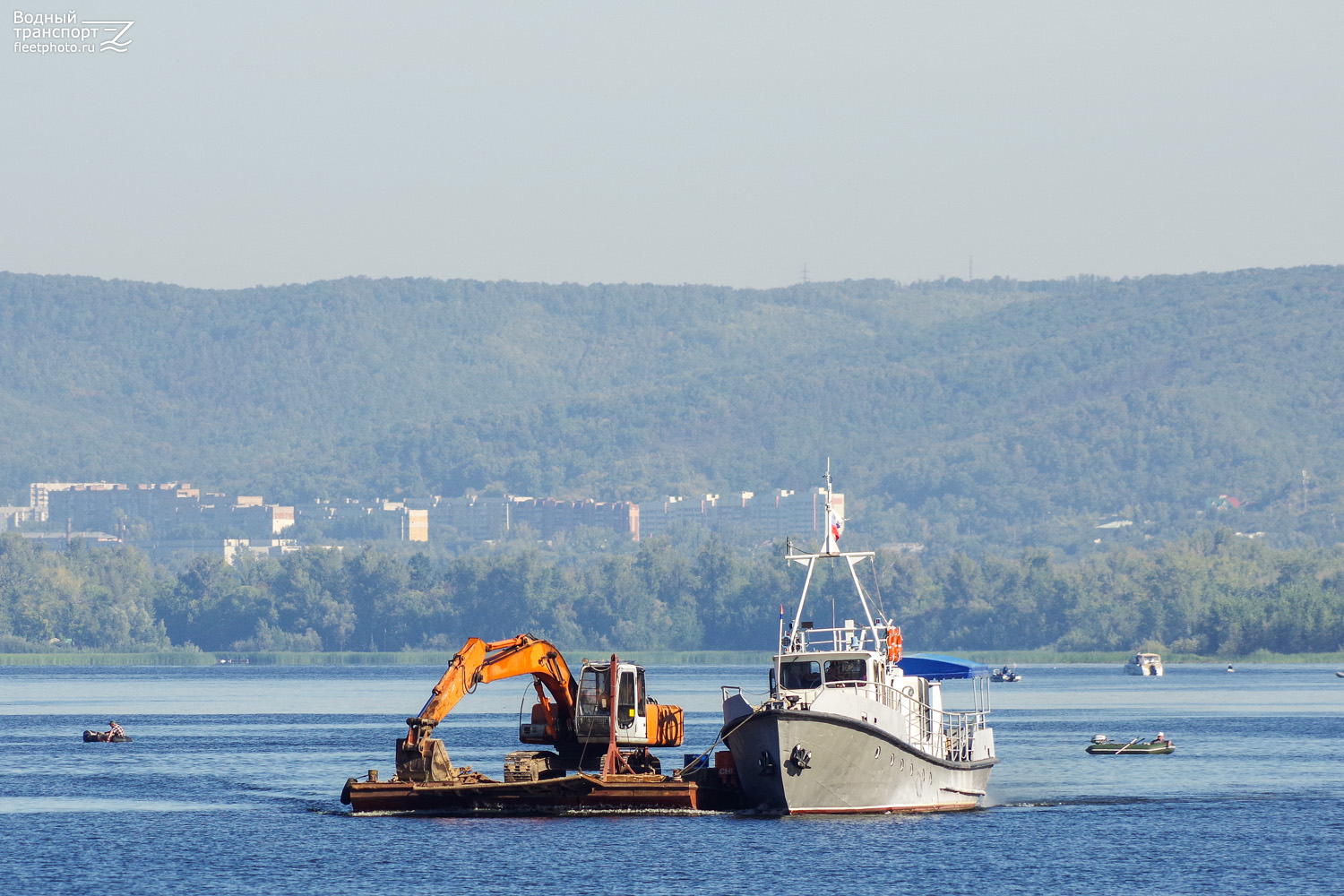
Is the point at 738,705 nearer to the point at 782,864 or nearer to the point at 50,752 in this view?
the point at 782,864

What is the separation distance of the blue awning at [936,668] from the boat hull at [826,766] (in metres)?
4.08

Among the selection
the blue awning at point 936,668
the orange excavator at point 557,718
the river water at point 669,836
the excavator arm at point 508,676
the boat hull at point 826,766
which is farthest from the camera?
the blue awning at point 936,668

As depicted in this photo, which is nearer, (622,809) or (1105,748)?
(622,809)

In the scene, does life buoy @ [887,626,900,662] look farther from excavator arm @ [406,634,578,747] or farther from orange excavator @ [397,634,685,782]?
excavator arm @ [406,634,578,747]

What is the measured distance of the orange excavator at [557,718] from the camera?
243ft

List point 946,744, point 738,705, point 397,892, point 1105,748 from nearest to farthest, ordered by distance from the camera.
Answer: point 397,892, point 738,705, point 946,744, point 1105,748

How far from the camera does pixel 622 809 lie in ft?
245

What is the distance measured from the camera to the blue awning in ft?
249

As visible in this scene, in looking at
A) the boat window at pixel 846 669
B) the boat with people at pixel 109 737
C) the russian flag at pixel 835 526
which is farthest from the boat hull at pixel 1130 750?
the boat with people at pixel 109 737

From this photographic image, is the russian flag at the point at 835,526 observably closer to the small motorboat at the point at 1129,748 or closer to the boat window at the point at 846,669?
the boat window at the point at 846,669

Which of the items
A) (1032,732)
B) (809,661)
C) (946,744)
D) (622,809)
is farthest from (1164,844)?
(1032,732)

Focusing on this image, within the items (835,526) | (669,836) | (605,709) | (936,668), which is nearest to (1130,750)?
(936,668)

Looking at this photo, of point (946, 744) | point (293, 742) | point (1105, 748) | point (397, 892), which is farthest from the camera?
point (293, 742)

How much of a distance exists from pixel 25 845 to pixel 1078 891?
1335 inches
